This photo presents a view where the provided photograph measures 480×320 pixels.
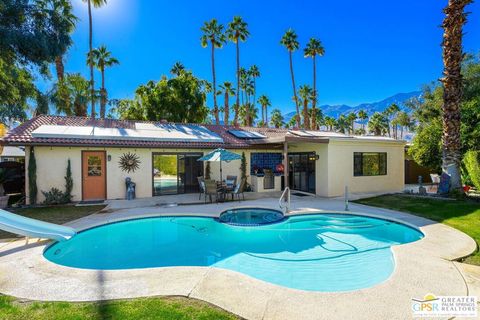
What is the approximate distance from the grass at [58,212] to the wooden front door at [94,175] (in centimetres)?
184

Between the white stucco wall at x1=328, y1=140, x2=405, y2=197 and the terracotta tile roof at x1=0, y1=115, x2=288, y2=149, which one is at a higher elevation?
the terracotta tile roof at x1=0, y1=115, x2=288, y2=149

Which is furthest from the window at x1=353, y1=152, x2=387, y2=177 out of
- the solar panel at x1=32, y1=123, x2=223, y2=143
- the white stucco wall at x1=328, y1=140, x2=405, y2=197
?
the solar panel at x1=32, y1=123, x2=223, y2=143

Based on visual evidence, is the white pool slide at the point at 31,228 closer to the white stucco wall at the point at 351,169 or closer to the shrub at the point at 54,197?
the shrub at the point at 54,197

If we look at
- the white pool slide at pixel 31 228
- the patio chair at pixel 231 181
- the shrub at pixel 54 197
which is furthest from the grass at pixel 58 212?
the patio chair at pixel 231 181

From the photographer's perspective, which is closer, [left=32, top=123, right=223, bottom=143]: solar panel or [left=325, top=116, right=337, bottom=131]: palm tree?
[left=32, top=123, right=223, bottom=143]: solar panel

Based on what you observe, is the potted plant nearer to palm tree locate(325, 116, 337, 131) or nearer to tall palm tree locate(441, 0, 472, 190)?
tall palm tree locate(441, 0, 472, 190)

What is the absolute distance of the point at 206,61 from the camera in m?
36.4

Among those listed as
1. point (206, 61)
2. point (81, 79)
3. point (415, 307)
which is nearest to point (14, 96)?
point (81, 79)

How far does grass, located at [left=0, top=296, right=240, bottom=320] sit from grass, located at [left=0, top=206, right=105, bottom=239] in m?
6.38

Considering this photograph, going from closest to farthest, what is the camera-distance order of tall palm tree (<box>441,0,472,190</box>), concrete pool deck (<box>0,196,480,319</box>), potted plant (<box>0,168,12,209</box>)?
concrete pool deck (<box>0,196,480,319</box>) < potted plant (<box>0,168,12,209</box>) < tall palm tree (<box>441,0,472,190</box>)

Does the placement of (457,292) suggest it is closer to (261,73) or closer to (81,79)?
(81,79)

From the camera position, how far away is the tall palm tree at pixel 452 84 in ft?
42.1

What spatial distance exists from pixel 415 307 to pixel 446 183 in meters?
12.4

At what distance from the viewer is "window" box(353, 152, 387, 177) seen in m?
16.4
